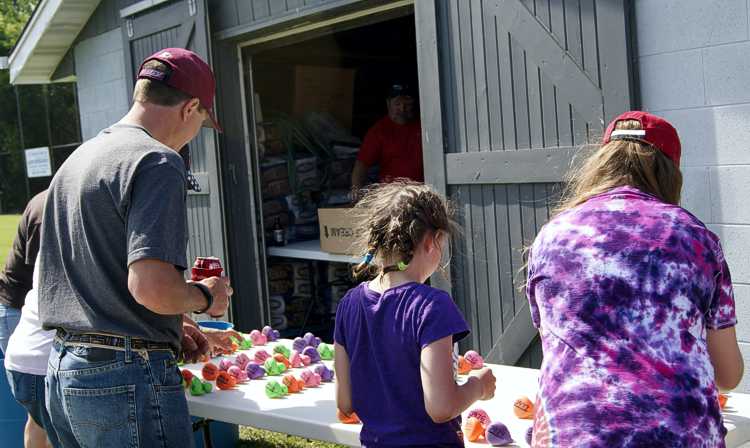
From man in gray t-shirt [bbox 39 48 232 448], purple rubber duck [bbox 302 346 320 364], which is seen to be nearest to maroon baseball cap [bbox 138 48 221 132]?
man in gray t-shirt [bbox 39 48 232 448]

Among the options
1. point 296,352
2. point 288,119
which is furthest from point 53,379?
point 288,119

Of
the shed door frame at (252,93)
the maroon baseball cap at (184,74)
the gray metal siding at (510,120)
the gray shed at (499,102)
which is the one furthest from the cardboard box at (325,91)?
the maroon baseball cap at (184,74)

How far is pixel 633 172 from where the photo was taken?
193 cm

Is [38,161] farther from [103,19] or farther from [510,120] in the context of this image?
[510,120]

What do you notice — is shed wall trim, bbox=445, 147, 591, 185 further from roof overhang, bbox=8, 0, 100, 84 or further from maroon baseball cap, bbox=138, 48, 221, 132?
roof overhang, bbox=8, 0, 100, 84

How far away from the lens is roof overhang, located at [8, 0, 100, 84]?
7867 mm

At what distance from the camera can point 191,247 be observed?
7020 mm

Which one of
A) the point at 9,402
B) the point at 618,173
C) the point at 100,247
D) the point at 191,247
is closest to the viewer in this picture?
the point at 618,173

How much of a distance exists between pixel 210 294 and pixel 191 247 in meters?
4.77

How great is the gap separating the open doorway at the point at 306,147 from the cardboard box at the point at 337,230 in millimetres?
69

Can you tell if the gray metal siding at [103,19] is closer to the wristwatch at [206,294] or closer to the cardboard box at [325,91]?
the cardboard box at [325,91]

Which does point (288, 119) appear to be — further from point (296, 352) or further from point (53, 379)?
point (53, 379)

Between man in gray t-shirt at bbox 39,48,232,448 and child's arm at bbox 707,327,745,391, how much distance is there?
1.31 metres

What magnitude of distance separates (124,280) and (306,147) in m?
5.27
